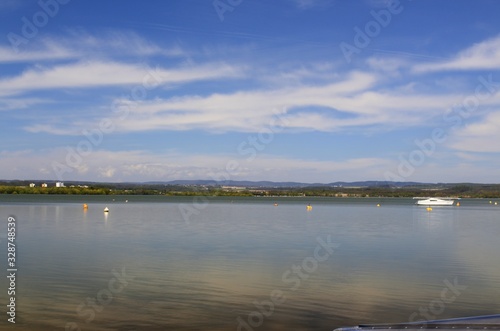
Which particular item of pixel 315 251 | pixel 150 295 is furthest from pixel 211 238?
pixel 150 295

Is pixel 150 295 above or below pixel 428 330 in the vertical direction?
below

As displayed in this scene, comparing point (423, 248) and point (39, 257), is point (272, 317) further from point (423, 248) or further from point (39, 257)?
point (423, 248)

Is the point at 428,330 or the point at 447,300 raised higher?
the point at 428,330

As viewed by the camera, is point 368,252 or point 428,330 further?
point 368,252

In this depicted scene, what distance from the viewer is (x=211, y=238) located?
33.0 metres

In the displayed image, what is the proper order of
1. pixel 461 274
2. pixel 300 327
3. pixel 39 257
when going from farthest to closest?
pixel 39 257, pixel 461 274, pixel 300 327

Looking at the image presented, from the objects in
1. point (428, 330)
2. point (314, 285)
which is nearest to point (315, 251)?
point (314, 285)

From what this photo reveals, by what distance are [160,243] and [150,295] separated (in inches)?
586

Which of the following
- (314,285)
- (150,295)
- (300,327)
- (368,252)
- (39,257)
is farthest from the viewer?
(368,252)

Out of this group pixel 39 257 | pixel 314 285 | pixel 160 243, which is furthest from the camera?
pixel 160 243

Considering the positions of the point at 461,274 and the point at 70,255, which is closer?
the point at 461,274

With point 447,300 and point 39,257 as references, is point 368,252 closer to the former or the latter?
point 447,300

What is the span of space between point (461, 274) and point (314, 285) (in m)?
6.36

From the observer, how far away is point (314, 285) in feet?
56.8
